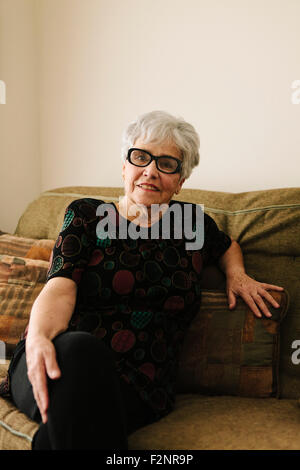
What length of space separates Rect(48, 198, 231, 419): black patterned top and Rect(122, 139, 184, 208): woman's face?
0.26 ft

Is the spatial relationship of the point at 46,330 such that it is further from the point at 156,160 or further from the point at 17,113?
the point at 17,113

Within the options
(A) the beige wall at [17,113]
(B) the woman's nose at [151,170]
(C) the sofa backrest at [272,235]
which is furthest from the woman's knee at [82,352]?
(A) the beige wall at [17,113]

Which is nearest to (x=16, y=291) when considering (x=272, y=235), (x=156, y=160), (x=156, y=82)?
(x=156, y=160)

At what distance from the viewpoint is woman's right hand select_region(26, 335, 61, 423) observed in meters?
0.84

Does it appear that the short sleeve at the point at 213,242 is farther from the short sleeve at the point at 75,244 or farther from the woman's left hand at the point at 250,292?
the short sleeve at the point at 75,244

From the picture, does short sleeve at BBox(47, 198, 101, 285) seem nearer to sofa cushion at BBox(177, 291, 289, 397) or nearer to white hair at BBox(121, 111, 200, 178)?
white hair at BBox(121, 111, 200, 178)

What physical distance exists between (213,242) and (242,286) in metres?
0.18

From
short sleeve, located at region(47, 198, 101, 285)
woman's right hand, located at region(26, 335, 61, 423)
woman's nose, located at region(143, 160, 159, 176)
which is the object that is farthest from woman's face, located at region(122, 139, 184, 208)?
woman's right hand, located at region(26, 335, 61, 423)

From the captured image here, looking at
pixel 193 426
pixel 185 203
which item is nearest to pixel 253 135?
pixel 185 203

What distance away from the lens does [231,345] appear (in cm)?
124

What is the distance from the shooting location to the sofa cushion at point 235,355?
1.24 m
